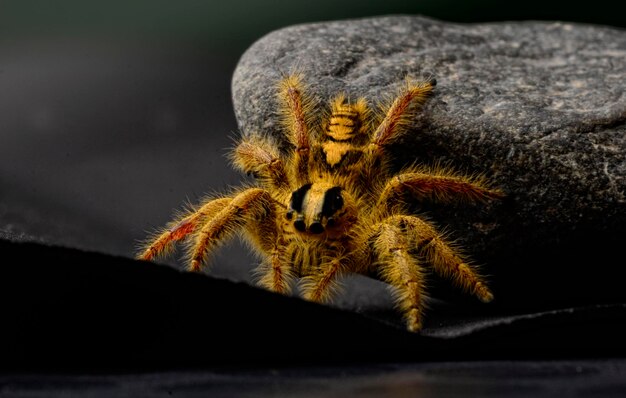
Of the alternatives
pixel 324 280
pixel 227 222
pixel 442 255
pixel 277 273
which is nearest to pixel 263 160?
pixel 227 222

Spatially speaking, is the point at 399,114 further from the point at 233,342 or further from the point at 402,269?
the point at 233,342

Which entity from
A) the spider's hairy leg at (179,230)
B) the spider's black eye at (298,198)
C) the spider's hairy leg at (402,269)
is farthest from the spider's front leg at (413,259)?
the spider's hairy leg at (179,230)

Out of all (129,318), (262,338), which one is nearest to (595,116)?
(262,338)

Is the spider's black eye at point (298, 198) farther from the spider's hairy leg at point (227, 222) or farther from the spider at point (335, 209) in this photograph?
the spider's hairy leg at point (227, 222)

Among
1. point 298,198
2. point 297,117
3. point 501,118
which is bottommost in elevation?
point 298,198

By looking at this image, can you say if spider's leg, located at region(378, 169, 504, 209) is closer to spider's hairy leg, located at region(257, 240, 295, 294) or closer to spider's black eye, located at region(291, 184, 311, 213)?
spider's black eye, located at region(291, 184, 311, 213)

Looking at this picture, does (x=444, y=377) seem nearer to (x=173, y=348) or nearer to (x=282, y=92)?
(x=173, y=348)

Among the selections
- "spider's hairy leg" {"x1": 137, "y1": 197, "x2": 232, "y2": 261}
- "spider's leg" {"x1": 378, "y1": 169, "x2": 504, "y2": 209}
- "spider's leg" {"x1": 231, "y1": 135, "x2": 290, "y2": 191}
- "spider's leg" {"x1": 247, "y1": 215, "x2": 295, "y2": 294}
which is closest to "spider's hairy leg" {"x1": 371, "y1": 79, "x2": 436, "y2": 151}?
"spider's leg" {"x1": 378, "y1": 169, "x2": 504, "y2": 209}
